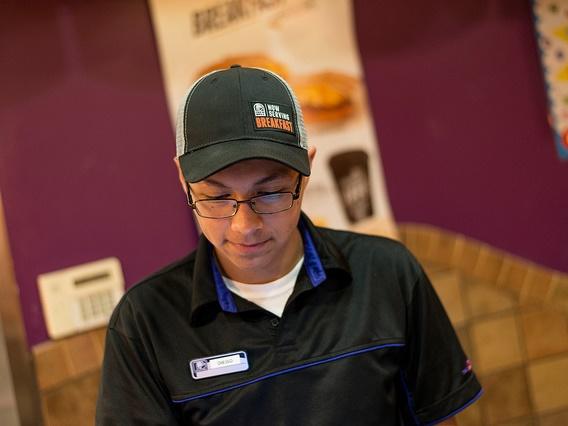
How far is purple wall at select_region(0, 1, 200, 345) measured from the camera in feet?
7.14

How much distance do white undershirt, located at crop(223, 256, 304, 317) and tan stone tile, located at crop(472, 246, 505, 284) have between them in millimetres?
1264

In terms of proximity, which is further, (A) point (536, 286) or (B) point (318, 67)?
(A) point (536, 286)

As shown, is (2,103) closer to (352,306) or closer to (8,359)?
(8,359)

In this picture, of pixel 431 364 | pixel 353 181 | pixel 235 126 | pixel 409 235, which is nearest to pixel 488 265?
pixel 409 235

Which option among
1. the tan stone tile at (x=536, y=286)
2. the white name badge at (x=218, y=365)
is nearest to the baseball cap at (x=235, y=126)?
the white name badge at (x=218, y=365)

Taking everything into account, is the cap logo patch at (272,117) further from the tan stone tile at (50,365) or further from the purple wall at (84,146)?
the tan stone tile at (50,365)

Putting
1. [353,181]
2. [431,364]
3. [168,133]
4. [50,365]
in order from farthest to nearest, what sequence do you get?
[353,181] → [168,133] → [50,365] → [431,364]

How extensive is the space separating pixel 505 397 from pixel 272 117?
1713 mm

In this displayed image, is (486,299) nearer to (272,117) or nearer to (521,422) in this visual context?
(521,422)

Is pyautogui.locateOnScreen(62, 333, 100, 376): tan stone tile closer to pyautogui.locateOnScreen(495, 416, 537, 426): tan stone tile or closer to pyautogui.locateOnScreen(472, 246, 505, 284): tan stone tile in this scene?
pyautogui.locateOnScreen(472, 246, 505, 284): tan stone tile

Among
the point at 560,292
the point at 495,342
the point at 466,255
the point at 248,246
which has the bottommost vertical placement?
the point at 495,342

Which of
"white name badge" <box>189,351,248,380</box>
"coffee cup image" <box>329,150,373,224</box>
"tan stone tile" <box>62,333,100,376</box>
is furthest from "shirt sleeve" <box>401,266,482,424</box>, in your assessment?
"tan stone tile" <box>62,333,100,376</box>

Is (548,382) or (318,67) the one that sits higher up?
(318,67)

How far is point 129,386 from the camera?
1.34 metres
